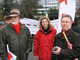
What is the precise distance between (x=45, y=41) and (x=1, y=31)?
1.20 metres

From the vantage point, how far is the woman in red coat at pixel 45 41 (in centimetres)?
279

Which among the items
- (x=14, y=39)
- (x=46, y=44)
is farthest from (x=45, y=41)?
(x=14, y=39)

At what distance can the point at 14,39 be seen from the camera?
2490mm

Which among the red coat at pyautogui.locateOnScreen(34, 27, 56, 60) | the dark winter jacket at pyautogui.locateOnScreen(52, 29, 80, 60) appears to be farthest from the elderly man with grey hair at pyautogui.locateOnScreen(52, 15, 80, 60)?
the red coat at pyautogui.locateOnScreen(34, 27, 56, 60)

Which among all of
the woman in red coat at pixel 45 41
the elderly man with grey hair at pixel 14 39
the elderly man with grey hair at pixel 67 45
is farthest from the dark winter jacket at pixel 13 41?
the elderly man with grey hair at pixel 67 45

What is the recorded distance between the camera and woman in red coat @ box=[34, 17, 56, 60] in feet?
9.14

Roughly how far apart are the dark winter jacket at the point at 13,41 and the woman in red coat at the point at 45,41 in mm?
424

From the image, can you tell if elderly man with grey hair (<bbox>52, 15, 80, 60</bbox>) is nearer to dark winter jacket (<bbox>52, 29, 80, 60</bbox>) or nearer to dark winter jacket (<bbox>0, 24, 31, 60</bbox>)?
dark winter jacket (<bbox>52, 29, 80, 60</bbox>)

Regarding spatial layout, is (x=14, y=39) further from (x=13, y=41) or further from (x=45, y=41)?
(x=45, y=41)

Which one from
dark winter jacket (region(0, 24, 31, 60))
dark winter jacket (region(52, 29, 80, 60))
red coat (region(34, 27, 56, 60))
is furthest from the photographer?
red coat (region(34, 27, 56, 60))

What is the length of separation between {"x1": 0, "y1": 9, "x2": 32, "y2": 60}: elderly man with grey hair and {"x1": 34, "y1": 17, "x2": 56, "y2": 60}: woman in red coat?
0.38 m

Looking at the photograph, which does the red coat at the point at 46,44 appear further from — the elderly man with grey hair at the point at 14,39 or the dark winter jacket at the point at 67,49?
the dark winter jacket at the point at 67,49

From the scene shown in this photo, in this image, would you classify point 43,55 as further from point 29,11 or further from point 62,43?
point 29,11

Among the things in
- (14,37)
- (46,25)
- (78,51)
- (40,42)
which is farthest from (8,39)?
(78,51)
